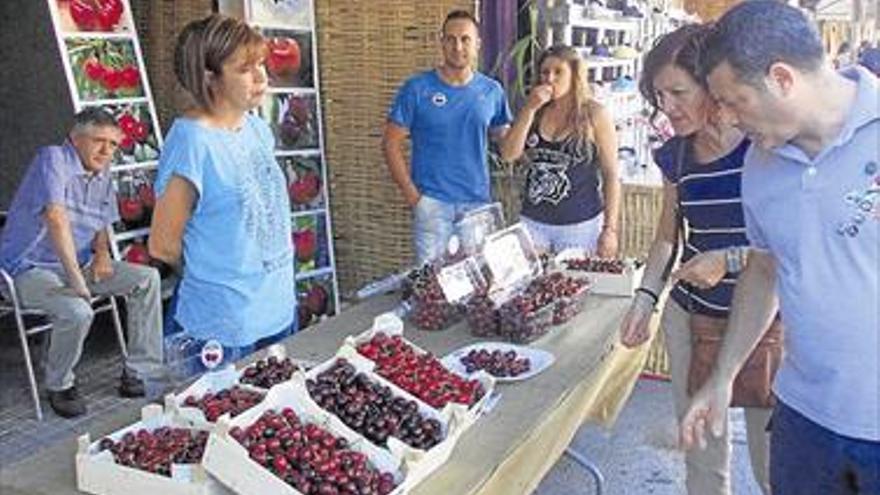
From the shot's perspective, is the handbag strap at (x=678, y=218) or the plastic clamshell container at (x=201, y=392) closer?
the plastic clamshell container at (x=201, y=392)

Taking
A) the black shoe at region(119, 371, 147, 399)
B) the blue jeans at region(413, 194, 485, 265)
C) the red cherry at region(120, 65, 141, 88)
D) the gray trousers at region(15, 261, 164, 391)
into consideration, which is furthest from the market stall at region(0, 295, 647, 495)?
the red cherry at region(120, 65, 141, 88)

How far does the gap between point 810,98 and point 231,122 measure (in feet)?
3.97

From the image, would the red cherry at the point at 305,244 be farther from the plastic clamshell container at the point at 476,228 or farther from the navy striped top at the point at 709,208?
the navy striped top at the point at 709,208

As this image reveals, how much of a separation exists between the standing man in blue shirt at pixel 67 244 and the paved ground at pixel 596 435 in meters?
0.13

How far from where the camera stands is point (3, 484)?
1.55 meters

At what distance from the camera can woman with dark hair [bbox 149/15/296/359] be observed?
6.51 feet

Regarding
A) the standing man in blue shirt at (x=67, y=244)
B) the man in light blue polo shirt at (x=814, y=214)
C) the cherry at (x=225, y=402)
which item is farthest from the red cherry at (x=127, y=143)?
the man in light blue polo shirt at (x=814, y=214)

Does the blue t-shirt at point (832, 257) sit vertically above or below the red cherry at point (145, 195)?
above

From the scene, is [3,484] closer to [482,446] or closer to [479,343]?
[482,446]

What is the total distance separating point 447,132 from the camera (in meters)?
3.68

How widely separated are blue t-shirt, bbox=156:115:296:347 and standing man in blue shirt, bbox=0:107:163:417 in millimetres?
1589

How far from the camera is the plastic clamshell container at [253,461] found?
1392mm

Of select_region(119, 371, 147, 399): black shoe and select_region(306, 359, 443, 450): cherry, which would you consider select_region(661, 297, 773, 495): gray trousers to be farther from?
select_region(119, 371, 147, 399): black shoe

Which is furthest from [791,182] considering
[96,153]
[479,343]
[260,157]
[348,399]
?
[96,153]
